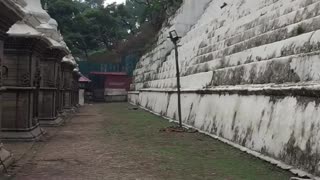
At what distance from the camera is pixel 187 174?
7.90 m

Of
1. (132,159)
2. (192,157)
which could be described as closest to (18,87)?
(132,159)

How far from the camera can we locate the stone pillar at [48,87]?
51.9 ft

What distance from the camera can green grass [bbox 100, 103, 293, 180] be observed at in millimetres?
7793

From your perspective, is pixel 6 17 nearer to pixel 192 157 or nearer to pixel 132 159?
pixel 132 159

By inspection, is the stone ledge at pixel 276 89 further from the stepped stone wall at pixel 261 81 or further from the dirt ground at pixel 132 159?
the dirt ground at pixel 132 159

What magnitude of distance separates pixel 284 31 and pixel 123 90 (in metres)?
37.1

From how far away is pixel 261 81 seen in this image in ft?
34.8

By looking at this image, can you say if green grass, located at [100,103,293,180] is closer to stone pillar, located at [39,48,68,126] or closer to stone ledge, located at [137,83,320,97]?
stone ledge, located at [137,83,320,97]

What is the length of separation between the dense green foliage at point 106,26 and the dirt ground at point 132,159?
26.3 metres

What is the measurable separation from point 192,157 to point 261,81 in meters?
2.35

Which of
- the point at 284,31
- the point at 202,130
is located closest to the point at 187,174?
the point at 284,31

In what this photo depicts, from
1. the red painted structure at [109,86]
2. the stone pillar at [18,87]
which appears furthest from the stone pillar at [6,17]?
the red painted structure at [109,86]

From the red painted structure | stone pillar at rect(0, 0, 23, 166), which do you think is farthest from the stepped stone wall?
the red painted structure

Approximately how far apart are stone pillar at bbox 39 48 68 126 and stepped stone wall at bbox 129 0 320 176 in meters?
4.52
